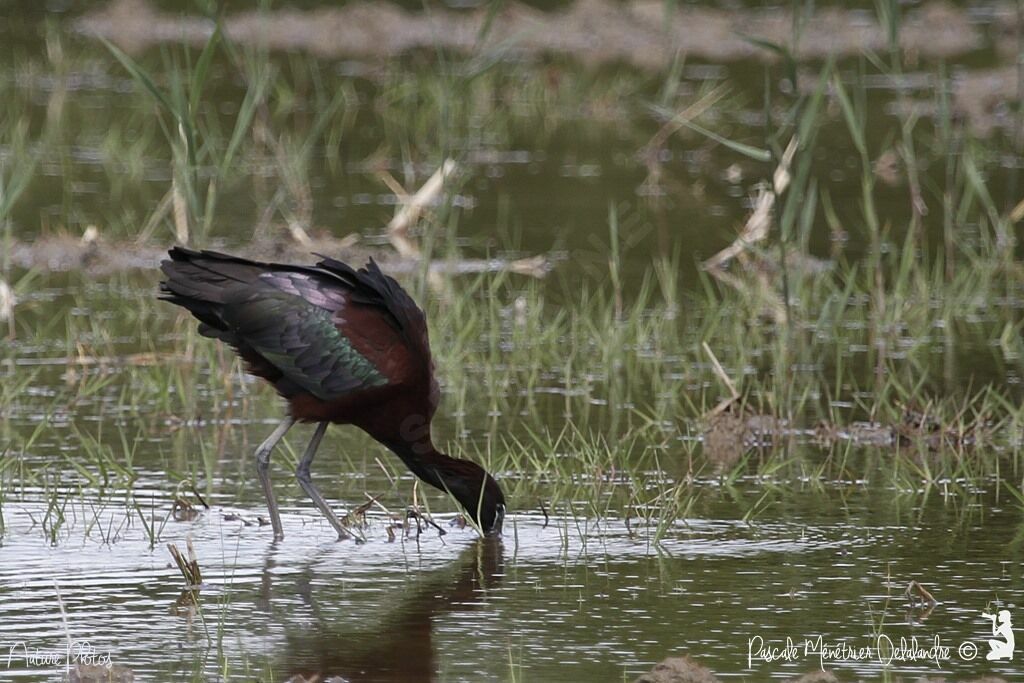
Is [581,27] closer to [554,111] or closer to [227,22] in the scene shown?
[227,22]

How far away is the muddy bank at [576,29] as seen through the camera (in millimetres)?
22641

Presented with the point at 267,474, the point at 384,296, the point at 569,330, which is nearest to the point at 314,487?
the point at 267,474

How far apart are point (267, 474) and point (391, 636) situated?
152 cm

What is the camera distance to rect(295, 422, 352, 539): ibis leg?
6871 mm

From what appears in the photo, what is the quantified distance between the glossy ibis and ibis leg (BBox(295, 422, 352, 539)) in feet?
0.04

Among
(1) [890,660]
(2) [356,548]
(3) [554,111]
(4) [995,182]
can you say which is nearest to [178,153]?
(2) [356,548]

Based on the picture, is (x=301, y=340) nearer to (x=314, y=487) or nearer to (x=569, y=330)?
(x=314, y=487)

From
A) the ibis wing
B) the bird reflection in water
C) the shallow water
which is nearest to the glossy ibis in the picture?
the ibis wing

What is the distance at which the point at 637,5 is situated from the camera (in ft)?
81.5

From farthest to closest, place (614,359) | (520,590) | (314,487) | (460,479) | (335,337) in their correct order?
1. (614,359)
2. (314,487)
3. (335,337)
4. (460,479)
5. (520,590)

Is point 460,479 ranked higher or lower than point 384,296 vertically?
lower

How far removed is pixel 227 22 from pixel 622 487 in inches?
708

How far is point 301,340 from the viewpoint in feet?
23.1

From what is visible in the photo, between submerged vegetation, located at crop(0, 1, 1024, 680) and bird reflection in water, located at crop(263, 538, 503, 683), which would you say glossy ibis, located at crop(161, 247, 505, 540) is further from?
bird reflection in water, located at crop(263, 538, 503, 683)
